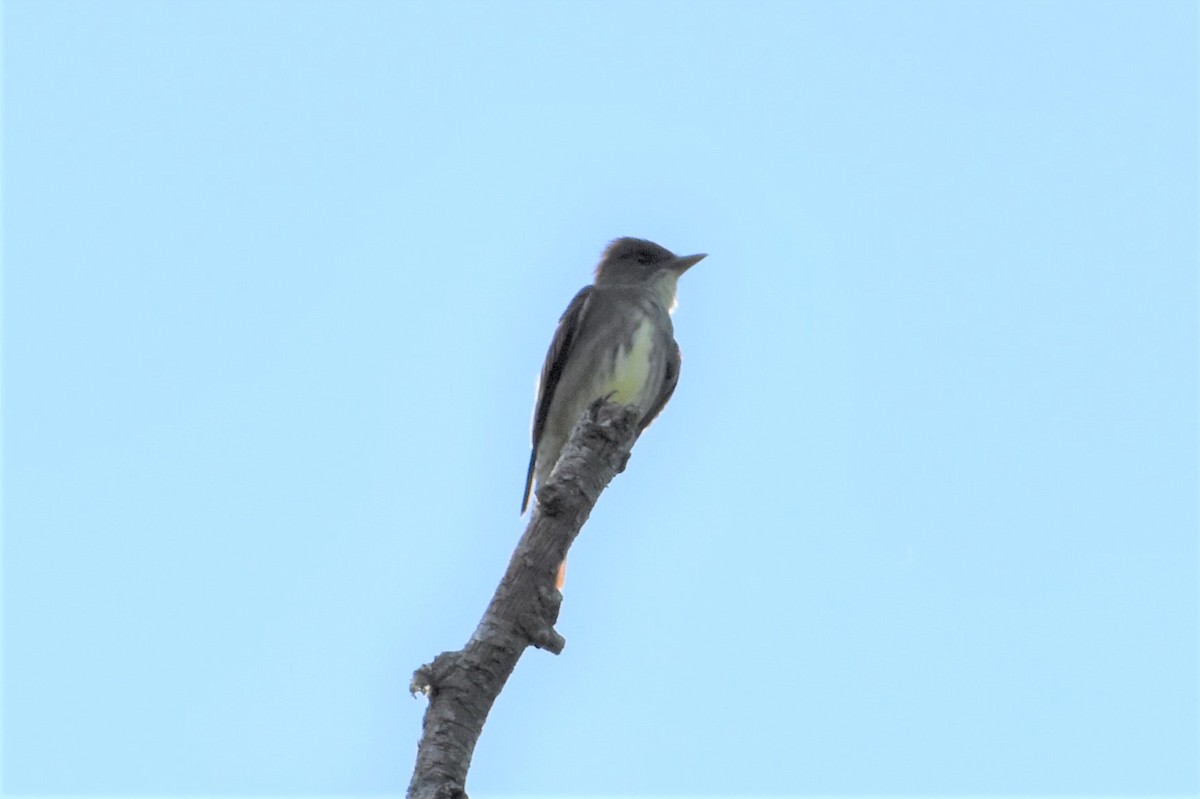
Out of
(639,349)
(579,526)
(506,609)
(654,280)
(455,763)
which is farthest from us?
(654,280)

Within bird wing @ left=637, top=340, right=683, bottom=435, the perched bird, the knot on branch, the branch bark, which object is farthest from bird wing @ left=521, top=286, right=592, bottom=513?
the knot on branch

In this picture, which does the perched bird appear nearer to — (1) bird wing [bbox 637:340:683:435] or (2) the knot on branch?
(1) bird wing [bbox 637:340:683:435]

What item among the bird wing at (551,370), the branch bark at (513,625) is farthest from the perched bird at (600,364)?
the branch bark at (513,625)

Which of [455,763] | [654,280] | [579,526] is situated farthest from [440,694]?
[654,280]

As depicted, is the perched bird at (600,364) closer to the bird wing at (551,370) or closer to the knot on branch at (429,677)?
the bird wing at (551,370)

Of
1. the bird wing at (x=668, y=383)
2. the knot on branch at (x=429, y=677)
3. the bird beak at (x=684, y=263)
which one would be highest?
the bird beak at (x=684, y=263)

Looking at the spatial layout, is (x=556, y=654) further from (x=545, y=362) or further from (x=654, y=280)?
(x=654, y=280)

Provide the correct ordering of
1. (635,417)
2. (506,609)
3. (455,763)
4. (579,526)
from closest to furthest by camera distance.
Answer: (455,763) → (506,609) → (579,526) → (635,417)

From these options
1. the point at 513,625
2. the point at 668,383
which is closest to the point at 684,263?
the point at 668,383
